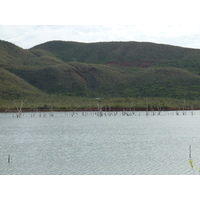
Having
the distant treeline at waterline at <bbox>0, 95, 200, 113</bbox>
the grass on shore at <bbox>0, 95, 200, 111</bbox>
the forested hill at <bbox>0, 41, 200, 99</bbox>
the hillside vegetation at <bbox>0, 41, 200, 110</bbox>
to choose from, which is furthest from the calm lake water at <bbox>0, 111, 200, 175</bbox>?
the forested hill at <bbox>0, 41, 200, 99</bbox>

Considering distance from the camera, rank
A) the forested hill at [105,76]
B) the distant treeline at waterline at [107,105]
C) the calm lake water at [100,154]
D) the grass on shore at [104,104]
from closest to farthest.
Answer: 1. the calm lake water at [100,154]
2. the distant treeline at waterline at [107,105]
3. the grass on shore at [104,104]
4. the forested hill at [105,76]

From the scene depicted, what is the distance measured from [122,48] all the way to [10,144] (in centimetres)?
15319

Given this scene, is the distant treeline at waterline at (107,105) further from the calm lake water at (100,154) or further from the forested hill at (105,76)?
the calm lake water at (100,154)

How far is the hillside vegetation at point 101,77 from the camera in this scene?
102 m

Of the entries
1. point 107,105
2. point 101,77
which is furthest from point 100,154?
point 101,77

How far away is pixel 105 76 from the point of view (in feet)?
403

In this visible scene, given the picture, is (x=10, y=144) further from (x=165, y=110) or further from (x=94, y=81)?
(x=94, y=81)

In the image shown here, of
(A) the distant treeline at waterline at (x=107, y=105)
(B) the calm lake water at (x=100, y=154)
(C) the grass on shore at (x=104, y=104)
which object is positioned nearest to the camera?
(B) the calm lake water at (x=100, y=154)

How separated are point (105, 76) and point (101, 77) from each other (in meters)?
1.36

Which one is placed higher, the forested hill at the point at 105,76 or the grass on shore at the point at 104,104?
the forested hill at the point at 105,76

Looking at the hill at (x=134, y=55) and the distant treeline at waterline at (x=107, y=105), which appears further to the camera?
the hill at (x=134, y=55)

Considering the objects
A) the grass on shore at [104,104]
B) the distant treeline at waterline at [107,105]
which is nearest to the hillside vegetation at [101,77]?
the grass on shore at [104,104]
